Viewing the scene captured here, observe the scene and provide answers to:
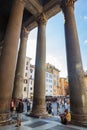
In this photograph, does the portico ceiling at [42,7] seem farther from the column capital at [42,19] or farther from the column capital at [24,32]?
the column capital at [24,32]

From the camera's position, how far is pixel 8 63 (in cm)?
810

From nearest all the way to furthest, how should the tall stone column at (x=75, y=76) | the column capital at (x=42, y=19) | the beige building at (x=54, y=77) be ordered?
the tall stone column at (x=75, y=76) → the column capital at (x=42, y=19) → the beige building at (x=54, y=77)

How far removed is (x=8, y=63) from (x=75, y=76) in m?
4.74

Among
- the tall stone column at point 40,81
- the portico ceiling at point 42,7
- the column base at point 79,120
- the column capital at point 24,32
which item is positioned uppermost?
the portico ceiling at point 42,7

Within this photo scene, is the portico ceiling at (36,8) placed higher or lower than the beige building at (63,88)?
higher

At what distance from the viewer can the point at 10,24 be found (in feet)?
30.8

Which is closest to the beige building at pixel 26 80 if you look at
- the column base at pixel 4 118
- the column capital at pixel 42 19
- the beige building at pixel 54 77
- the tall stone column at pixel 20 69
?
the beige building at pixel 54 77

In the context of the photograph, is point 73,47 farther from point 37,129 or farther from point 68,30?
point 37,129

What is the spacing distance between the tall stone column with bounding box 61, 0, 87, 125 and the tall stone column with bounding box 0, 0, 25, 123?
4093mm

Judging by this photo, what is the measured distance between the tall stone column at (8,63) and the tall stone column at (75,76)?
4.09 meters

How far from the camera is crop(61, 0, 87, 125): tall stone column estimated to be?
768 centimetres

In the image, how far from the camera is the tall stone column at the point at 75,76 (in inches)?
302

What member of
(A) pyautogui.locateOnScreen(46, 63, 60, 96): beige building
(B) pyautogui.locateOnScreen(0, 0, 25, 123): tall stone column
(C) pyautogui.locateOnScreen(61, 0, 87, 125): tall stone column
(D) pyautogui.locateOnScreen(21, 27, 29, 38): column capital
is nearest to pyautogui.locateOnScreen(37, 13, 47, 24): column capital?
(D) pyautogui.locateOnScreen(21, 27, 29, 38): column capital

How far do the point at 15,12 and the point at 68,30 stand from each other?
461cm
